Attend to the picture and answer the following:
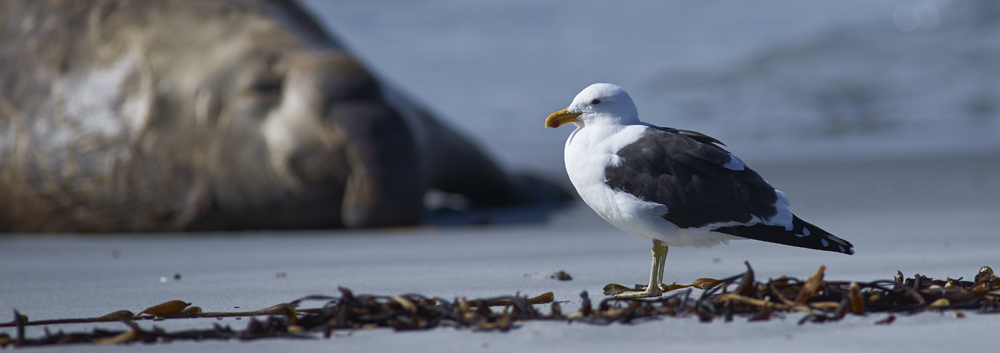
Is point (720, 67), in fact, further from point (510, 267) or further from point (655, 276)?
point (655, 276)

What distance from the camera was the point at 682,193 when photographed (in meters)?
2.28

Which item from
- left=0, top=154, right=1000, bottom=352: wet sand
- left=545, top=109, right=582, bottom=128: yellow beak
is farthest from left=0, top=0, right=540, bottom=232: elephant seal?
left=545, top=109, right=582, bottom=128: yellow beak

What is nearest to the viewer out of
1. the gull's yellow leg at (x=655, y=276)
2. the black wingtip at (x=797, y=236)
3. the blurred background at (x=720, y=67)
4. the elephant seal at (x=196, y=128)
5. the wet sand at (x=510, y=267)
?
the wet sand at (x=510, y=267)

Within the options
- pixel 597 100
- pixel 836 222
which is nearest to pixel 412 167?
pixel 836 222

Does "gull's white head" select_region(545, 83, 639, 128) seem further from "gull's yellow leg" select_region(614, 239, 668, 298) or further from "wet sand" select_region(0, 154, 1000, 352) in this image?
"wet sand" select_region(0, 154, 1000, 352)

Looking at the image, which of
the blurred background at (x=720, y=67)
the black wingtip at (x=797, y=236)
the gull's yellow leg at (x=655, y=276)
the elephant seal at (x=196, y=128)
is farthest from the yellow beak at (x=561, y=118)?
the blurred background at (x=720, y=67)

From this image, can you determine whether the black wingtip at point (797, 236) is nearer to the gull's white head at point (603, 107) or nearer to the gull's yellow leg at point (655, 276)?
the gull's yellow leg at point (655, 276)

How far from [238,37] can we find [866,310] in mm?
4552

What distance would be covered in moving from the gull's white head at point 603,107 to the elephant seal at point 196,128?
2.65 m

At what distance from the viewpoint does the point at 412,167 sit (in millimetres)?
5117

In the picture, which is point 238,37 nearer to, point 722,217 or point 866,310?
point 722,217

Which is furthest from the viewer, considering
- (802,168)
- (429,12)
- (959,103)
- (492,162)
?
(429,12)

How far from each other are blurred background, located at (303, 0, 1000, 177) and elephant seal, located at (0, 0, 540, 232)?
4.15m

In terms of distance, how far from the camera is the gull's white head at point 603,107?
8.08 ft
